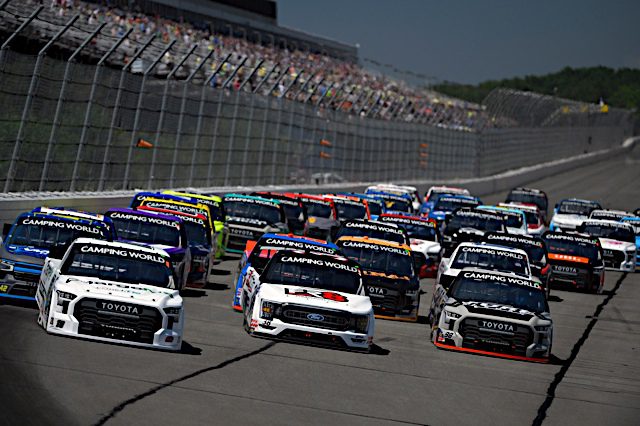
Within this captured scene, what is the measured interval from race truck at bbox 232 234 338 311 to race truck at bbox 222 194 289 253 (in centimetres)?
764

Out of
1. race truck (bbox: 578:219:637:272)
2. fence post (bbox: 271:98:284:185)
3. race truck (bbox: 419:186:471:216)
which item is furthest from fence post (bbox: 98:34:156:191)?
race truck (bbox: 419:186:471:216)

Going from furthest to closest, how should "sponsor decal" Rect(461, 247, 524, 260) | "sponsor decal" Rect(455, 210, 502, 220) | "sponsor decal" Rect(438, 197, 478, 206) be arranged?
"sponsor decal" Rect(438, 197, 478, 206), "sponsor decal" Rect(455, 210, 502, 220), "sponsor decal" Rect(461, 247, 524, 260)

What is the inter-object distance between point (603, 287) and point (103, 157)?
1243cm

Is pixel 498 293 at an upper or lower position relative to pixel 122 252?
upper

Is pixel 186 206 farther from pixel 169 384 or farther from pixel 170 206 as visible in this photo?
pixel 169 384

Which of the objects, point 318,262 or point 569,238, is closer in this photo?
point 318,262

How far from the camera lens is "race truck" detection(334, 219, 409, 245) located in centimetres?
2567

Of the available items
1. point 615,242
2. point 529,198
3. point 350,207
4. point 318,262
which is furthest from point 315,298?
point 529,198

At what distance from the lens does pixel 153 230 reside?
2142 cm

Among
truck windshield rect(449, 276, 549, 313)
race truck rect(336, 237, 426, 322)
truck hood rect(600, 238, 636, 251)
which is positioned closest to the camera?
truck windshield rect(449, 276, 549, 313)

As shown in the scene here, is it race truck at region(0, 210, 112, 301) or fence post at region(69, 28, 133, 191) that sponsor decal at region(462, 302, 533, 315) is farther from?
fence post at region(69, 28, 133, 191)

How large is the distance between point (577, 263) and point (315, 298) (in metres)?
14.2

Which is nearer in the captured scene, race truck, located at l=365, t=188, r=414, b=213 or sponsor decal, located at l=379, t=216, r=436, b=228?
sponsor decal, located at l=379, t=216, r=436, b=228

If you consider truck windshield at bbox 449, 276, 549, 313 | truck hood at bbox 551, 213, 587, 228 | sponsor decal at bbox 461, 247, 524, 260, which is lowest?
truck windshield at bbox 449, 276, 549, 313
